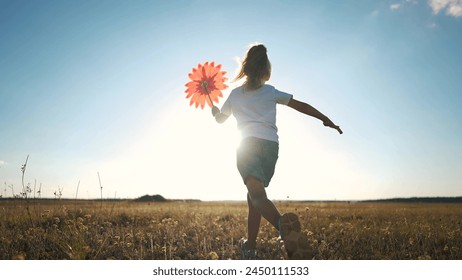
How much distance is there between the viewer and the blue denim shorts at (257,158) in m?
3.31

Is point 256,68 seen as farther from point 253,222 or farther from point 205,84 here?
point 253,222

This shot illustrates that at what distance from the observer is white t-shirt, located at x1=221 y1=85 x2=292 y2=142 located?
11.3ft

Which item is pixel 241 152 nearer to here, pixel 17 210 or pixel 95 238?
pixel 95 238

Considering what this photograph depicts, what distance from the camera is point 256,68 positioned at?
3.67m

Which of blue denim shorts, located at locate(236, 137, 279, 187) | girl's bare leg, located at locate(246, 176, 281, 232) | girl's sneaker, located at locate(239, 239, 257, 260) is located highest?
blue denim shorts, located at locate(236, 137, 279, 187)

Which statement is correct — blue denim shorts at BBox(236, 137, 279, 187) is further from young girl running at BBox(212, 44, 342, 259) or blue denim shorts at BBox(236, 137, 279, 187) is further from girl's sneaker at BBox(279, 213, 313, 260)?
girl's sneaker at BBox(279, 213, 313, 260)

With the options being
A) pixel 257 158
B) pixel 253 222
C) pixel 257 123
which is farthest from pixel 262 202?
pixel 257 123

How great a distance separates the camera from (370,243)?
4.41 meters

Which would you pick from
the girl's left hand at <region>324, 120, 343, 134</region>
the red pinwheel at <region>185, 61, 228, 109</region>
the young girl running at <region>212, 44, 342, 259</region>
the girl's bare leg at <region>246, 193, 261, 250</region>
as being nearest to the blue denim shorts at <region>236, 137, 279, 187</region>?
the young girl running at <region>212, 44, 342, 259</region>

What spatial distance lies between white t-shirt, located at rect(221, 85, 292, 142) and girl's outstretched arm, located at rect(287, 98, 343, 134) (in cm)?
7

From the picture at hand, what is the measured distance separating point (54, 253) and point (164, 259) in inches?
45.6

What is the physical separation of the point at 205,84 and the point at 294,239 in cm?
218
